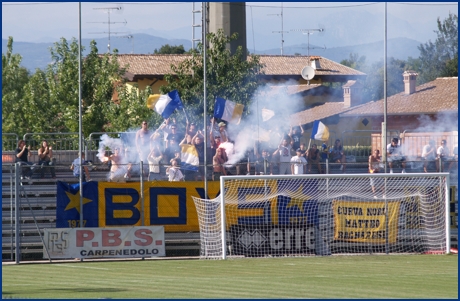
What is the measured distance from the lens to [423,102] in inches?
1802

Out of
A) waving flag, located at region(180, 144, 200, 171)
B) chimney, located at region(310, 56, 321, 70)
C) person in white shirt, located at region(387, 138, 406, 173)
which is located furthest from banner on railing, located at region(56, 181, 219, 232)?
chimney, located at region(310, 56, 321, 70)

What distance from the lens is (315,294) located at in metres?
11.3

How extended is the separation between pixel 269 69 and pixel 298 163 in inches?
1630

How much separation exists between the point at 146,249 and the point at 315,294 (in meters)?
7.49

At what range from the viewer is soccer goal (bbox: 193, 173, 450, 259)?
18625 mm

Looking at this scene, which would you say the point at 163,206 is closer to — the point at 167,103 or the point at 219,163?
the point at 219,163

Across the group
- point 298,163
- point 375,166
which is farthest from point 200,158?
point 375,166

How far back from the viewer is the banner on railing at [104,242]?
17.9 m

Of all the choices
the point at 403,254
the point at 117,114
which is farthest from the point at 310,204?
the point at 117,114

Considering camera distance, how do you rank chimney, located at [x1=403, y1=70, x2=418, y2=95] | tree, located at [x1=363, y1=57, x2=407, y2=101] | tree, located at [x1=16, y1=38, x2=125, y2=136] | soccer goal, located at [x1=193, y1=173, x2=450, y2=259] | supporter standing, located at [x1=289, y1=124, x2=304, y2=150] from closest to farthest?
1. soccer goal, located at [x1=193, y1=173, x2=450, y2=259]
2. supporter standing, located at [x1=289, y1=124, x2=304, y2=150]
3. tree, located at [x1=16, y1=38, x2=125, y2=136]
4. chimney, located at [x1=403, y1=70, x2=418, y2=95]
5. tree, located at [x1=363, y1=57, x2=407, y2=101]

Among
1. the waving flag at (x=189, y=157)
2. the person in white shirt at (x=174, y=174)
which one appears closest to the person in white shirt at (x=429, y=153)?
the waving flag at (x=189, y=157)

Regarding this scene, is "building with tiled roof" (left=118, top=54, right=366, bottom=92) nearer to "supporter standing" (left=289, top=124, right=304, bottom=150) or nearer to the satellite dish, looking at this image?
the satellite dish

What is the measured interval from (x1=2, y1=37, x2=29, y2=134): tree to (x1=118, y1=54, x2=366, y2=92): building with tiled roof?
642 cm

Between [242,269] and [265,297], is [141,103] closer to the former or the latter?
[242,269]
